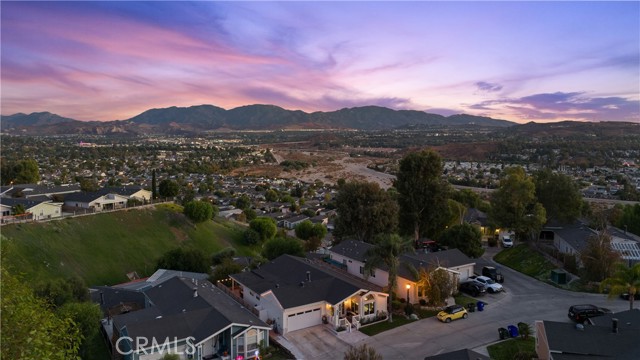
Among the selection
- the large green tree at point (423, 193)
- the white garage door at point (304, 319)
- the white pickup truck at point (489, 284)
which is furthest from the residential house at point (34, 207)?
the white pickup truck at point (489, 284)

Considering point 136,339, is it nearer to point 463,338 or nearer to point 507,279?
point 463,338

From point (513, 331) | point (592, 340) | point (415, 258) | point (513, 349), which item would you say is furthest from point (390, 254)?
point (592, 340)

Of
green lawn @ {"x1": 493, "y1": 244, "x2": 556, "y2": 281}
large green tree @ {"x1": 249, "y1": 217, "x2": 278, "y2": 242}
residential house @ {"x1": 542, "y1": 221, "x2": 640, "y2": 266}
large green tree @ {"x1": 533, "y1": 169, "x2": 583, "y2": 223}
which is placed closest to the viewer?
residential house @ {"x1": 542, "y1": 221, "x2": 640, "y2": 266}

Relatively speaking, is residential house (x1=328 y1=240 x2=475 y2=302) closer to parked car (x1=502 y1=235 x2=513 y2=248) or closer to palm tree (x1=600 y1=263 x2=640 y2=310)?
palm tree (x1=600 y1=263 x2=640 y2=310)

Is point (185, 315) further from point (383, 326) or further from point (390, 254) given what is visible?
point (390, 254)

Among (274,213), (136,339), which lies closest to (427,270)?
(136,339)

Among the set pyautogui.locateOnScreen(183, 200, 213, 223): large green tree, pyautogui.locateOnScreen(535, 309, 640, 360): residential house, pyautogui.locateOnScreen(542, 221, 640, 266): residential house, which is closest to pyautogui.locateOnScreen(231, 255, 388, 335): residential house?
pyautogui.locateOnScreen(535, 309, 640, 360): residential house
